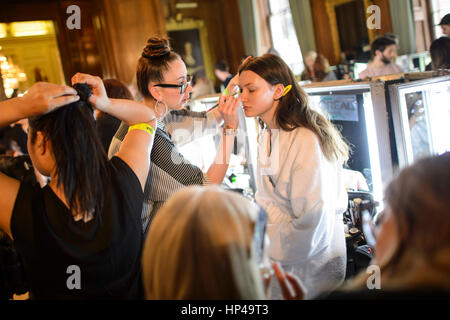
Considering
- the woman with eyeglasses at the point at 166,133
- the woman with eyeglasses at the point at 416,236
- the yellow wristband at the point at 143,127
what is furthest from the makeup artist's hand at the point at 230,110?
the woman with eyeglasses at the point at 416,236

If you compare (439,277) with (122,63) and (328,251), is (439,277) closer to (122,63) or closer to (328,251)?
(328,251)

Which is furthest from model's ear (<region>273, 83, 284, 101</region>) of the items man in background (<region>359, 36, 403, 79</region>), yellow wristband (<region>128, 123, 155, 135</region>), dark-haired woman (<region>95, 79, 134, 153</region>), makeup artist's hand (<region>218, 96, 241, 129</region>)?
man in background (<region>359, 36, 403, 79</region>)

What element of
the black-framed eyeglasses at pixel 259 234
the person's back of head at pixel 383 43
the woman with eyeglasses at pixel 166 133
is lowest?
the black-framed eyeglasses at pixel 259 234

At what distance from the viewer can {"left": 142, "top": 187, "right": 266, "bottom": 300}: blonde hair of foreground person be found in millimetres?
750

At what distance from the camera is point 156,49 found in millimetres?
1694

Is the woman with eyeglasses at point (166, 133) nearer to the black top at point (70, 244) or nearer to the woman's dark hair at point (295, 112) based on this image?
the woman's dark hair at point (295, 112)

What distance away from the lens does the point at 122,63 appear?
7277mm

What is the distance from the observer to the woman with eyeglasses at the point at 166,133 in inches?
59.6

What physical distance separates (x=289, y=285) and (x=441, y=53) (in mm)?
2401

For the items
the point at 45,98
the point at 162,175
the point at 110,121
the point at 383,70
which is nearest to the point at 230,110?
the point at 162,175

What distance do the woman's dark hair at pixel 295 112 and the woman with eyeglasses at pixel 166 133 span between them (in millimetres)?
182

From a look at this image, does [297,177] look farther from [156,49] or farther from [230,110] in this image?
[156,49]

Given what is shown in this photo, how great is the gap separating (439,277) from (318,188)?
728 mm
